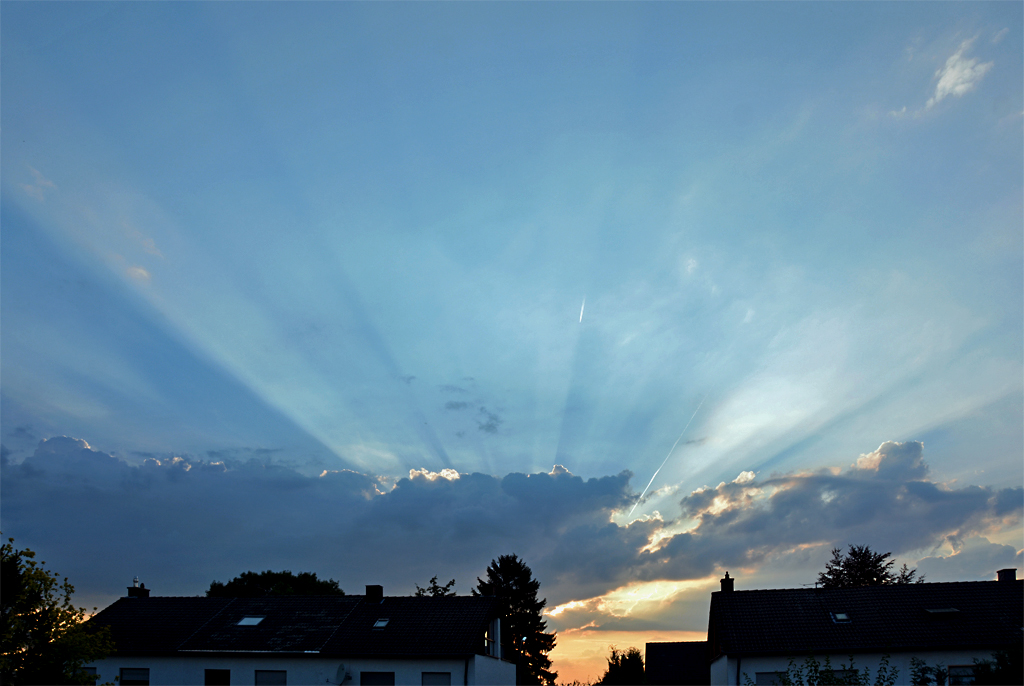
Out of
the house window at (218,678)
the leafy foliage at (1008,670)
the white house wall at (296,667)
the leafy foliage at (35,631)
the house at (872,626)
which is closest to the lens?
the leafy foliage at (1008,670)

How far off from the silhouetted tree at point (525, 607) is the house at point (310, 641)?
34869 mm

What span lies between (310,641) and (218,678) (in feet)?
15.2

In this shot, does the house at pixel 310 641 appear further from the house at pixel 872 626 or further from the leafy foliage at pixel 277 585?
the leafy foliage at pixel 277 585

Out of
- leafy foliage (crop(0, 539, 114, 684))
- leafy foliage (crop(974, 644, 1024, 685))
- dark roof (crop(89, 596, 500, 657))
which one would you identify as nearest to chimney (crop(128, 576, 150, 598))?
dark roof (crop(89, 596, 500, 657))

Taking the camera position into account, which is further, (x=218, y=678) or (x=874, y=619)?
(x=218, y=678)

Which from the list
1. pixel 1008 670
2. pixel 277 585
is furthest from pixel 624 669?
pixel 1008 670

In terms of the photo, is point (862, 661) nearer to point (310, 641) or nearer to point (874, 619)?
point (874, 619)

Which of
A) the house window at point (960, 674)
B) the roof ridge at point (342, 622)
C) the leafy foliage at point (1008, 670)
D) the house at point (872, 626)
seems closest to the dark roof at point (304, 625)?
the roof ridge at point (342, 622)

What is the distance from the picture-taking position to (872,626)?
32.1m

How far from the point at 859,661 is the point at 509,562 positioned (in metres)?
47.6

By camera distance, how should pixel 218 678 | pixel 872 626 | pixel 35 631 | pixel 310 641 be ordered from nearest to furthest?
pixel 35 631, pixel 872 626, pixel 218 678, pixel 310 641

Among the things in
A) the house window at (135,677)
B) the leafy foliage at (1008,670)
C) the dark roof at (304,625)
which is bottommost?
the house window at (135,677)

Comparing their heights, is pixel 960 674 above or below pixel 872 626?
below

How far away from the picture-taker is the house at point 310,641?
32812 millimetres
